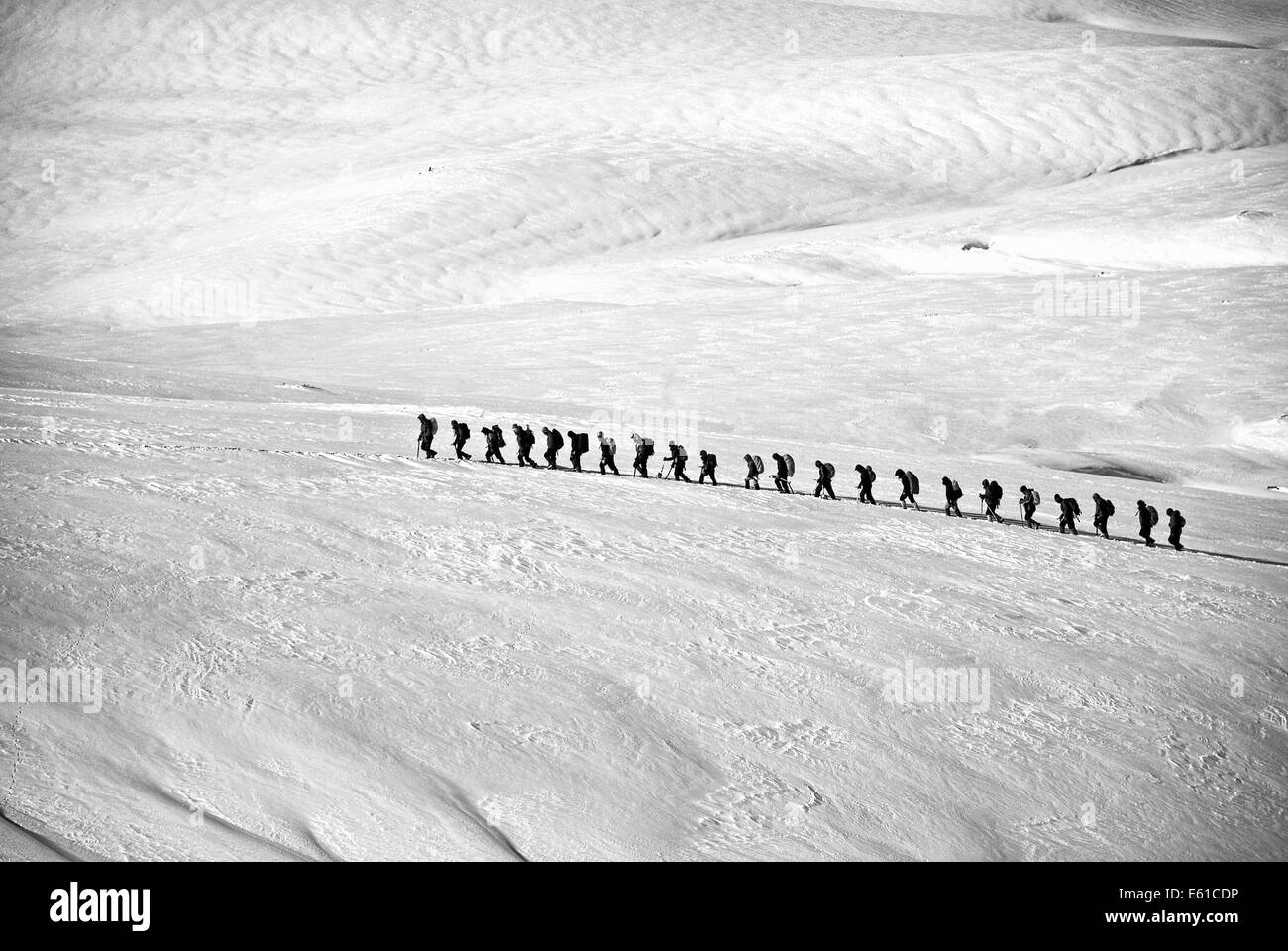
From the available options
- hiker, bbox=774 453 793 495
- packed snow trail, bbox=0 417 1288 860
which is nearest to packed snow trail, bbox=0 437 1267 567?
hiker, bbox=774 453 793 495

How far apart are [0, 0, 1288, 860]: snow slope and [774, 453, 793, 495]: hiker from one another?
2.13ft

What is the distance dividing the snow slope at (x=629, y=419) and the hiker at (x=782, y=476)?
25.5 inches

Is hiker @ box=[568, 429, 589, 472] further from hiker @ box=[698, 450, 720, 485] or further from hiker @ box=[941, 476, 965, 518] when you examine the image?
hiker @ box=[941, 476, 965, 518]

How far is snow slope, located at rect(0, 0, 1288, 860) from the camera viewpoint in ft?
30.5

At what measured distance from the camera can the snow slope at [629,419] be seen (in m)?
9.29

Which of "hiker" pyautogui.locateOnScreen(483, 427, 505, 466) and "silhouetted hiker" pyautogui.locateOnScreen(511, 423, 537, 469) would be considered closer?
"silhouetted hiker" pyautogui.locateOnScreen(511, 423, 537, 469)

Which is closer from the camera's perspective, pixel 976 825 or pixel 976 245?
pixel 976 825

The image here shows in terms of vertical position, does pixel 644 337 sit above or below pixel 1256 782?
above

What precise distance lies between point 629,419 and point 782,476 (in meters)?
7.17

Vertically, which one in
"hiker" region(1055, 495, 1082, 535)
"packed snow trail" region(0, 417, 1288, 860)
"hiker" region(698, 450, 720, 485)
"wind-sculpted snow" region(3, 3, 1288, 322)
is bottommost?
"packed snow trail" region(0, 417, 1288, 860)
